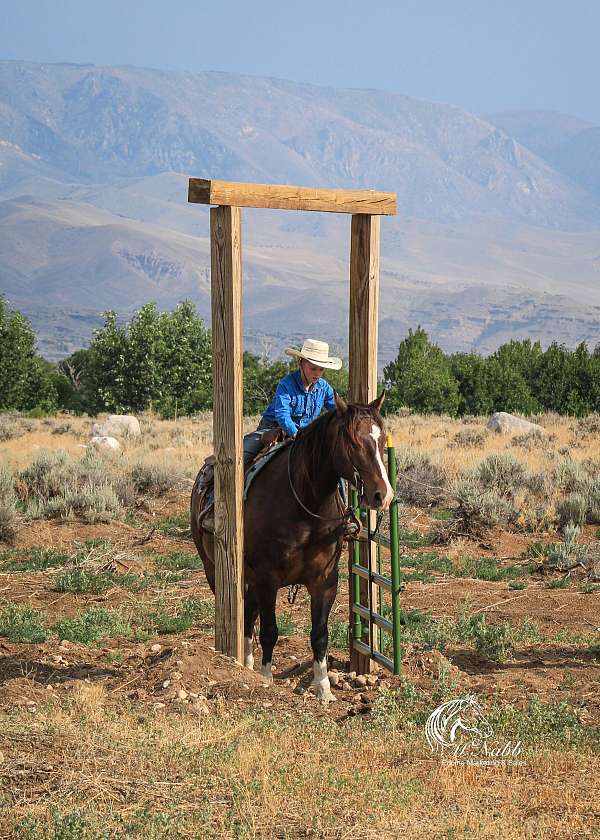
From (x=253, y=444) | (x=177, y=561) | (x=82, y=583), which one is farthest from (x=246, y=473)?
(x=177, y=561)

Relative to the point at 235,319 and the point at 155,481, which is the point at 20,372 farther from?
the point at 235,319

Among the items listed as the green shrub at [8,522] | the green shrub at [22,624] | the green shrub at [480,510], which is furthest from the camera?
the green shrub at [480,510]

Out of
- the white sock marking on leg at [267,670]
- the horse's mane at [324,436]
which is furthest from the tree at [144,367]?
the horse's mane at [324,436]

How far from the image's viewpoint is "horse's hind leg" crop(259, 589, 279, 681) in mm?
7934

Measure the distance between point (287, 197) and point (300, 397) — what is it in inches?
59.5

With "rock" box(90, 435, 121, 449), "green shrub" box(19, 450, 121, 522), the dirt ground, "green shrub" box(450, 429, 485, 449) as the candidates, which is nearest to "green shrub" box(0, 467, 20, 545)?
"green shrub" box(19, 450, 121, 522)

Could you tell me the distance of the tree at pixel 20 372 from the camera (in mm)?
48344

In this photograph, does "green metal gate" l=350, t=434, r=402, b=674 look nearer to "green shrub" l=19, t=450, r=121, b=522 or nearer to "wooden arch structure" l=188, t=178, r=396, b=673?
"wooden arch structure" l=188, t=178, r=396, b=673

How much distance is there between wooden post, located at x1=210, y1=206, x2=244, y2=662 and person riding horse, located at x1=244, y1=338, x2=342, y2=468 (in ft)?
1.42

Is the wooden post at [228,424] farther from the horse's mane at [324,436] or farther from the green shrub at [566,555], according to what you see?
the green shrub at [566,555]

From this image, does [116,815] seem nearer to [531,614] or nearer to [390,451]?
[390,451]

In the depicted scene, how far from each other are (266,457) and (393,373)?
32.0 metres

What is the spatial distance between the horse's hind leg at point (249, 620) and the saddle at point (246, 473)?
609 millimetres

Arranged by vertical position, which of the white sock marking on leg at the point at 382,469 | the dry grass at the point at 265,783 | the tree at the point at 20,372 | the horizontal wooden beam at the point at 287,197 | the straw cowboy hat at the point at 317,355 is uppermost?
the horizontal wooden beam at the point at 287,197
